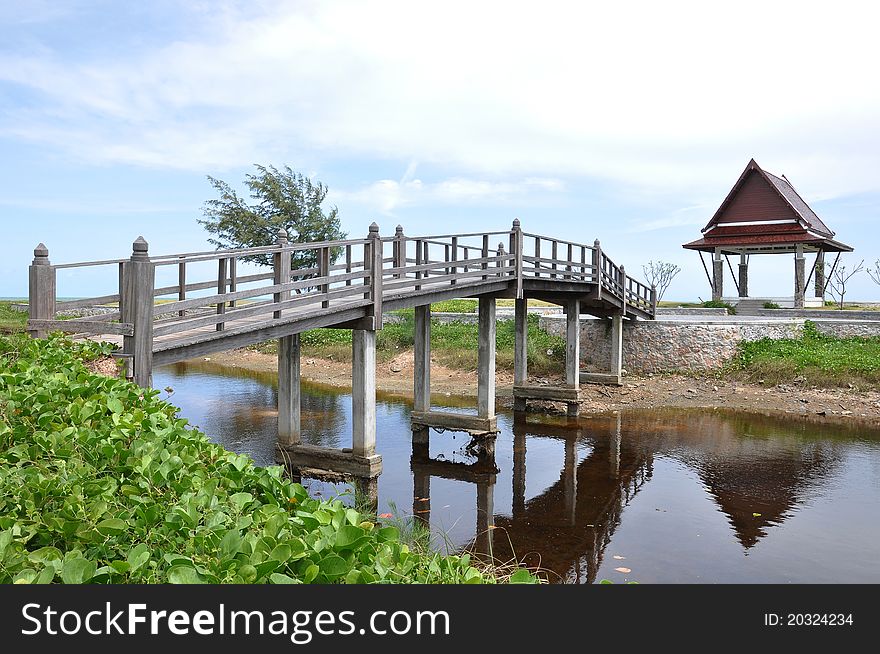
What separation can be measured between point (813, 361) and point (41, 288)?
2181 centimetres

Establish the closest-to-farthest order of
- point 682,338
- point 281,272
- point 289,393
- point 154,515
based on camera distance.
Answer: point 154,515, point 281,272, point 289,393, point 682,338

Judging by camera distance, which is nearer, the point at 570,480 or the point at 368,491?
the point at 368,491

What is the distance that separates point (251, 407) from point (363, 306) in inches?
392

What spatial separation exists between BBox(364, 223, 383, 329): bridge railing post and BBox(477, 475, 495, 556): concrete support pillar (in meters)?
3.53

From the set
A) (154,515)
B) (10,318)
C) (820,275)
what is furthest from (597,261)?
(820,275)

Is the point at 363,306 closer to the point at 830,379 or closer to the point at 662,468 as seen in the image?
the point at 662,468

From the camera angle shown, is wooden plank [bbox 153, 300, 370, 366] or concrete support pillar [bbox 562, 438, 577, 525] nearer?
wooden plank [bbox 153, 300, 370, 366]

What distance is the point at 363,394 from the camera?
40.4ft

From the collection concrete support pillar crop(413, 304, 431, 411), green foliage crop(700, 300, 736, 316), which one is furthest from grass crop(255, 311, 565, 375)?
green foliage crop(700, 300, 736, 316)

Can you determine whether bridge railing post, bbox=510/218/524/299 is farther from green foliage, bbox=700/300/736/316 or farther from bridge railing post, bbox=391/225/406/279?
green foliage, bbox=700/300/736/316

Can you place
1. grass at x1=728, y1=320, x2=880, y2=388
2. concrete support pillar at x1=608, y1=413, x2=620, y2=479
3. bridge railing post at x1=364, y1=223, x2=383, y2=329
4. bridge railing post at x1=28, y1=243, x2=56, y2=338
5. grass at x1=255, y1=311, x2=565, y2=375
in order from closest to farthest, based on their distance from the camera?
bridge railing post at x1=28, y1=243, x2=56, y2=338 → bridge railing post at x1=364, y1=223, x2=383, y2=329 → concrete support pillar at x1=608, y1=413, x2=620, y2=479 → grass at x1=728, y1=320, x2=880, y2=388 → grass at x1=255, y1=311, x2=565, y2=375

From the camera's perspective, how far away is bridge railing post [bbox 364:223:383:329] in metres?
12.1

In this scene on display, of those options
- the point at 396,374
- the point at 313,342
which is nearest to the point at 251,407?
the point at 396,374

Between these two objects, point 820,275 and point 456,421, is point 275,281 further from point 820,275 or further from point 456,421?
point 820,275
